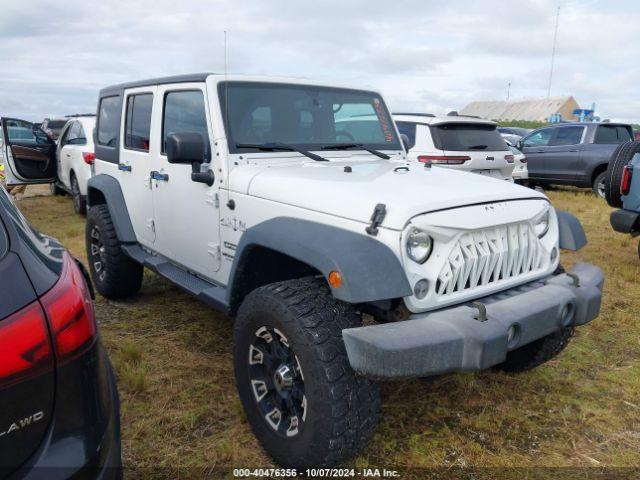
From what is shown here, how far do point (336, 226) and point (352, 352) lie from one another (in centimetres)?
64

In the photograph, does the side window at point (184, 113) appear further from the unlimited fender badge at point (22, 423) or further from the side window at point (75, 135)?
the side window at point (75, 135)

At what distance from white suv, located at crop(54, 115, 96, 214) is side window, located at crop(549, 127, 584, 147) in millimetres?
9924

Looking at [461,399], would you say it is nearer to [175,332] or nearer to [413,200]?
[413,200]

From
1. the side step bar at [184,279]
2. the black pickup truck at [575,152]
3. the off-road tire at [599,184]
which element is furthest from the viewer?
the black pickup truck at [575,152]

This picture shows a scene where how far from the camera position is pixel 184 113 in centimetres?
367

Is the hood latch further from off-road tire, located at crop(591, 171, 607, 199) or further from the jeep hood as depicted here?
off-road tire, located at crop(591, 171, 607, 199)

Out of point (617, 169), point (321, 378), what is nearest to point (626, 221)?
point (617, 169)

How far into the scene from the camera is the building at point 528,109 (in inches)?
2046

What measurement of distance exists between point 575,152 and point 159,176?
34.9ft

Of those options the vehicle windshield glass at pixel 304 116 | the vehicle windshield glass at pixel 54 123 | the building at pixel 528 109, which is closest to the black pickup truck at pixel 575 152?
the vehicle windshield glass at pixel 304 116

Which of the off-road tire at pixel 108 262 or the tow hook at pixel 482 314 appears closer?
the tow hook at pixel 482 314

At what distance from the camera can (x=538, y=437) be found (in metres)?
2.88

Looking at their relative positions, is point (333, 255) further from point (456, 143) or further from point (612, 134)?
point (612, 134)

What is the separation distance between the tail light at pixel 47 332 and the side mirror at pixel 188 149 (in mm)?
1490
